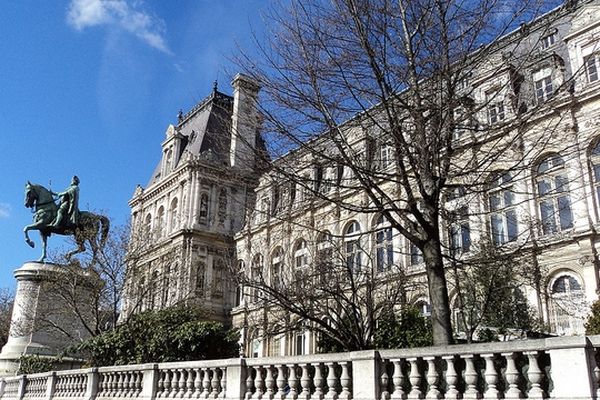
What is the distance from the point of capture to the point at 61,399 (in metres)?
16.3

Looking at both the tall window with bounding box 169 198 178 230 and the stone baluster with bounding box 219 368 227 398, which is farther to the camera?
the tall window with bounding box 169 198 178 230

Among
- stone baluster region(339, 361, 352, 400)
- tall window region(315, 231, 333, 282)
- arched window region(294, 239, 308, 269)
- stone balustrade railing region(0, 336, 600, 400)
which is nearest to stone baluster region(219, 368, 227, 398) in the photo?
stone balustrade railing region(0, 336, 600, 400)

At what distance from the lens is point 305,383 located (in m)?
9.34

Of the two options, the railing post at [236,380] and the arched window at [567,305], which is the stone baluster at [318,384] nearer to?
the railing post at [236,380]

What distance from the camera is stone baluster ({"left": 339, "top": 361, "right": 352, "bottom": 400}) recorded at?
8703 millimetres

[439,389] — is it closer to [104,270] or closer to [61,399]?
[61,399]

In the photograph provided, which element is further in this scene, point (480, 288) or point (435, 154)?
point (480, 288)

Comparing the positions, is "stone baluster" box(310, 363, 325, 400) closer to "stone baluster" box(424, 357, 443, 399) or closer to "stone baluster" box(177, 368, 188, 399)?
"stone baluster" box(424, 357, 443, 399)

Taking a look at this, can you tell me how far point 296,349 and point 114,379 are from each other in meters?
20.3

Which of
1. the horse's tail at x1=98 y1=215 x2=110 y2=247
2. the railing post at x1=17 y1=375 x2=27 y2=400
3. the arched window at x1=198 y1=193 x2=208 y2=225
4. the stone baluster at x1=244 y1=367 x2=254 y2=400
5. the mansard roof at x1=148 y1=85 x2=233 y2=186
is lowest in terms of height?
the railing post at x1=17 y1=375 x2=27 y2=400

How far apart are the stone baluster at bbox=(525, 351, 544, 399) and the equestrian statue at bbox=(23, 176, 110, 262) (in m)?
26.1

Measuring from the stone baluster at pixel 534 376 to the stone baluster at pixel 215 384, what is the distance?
6334 millimetres

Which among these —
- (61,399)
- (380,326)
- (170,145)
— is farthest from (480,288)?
(170,145)

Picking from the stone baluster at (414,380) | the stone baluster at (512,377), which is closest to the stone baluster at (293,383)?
the stone baluster at (414,380)
